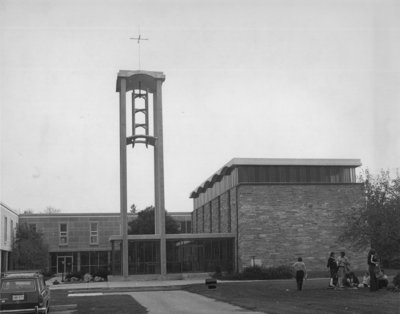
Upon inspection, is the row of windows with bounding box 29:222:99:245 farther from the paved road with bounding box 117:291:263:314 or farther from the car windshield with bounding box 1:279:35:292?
the car windshield with bounding box 1:279:35:292

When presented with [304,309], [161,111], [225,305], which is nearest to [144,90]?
[161,111]

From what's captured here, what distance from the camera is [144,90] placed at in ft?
163

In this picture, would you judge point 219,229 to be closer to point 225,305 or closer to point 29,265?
point 29,265

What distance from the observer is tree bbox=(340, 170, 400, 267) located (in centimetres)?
2812

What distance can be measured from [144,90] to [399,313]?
35.6 meters

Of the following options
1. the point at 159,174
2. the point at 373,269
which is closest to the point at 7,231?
the point at 159,174

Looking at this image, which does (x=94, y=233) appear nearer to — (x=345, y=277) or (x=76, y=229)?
(x=76, y=229)

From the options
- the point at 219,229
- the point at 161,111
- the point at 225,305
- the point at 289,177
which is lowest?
the point at 225,305

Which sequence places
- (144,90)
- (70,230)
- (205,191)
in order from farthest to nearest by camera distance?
(70,230) < (205,191) < (144,90)

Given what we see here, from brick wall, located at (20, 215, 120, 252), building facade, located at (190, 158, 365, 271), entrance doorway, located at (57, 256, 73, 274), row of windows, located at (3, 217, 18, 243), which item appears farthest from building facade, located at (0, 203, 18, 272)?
building facade, located at (190, 158, 365, 271)

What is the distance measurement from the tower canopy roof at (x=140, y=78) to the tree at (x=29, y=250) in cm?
2243

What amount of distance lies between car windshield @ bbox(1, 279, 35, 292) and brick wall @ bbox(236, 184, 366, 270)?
28.0 meters

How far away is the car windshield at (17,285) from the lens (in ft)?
66.0

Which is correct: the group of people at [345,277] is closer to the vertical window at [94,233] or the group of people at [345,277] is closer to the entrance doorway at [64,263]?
the vertical window at [94,233]
